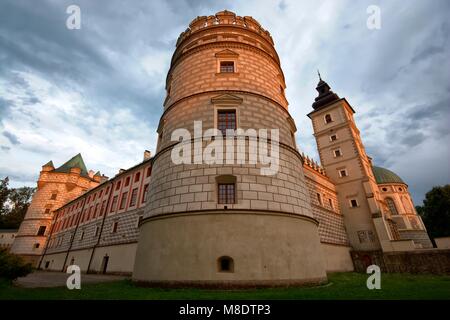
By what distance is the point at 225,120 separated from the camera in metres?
11.4

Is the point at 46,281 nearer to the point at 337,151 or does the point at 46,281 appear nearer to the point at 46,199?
the point at 337,151

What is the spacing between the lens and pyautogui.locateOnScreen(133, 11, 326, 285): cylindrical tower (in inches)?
324

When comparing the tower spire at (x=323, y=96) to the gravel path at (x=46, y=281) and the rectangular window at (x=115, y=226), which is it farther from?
the gravel path at (x=46, y=281)

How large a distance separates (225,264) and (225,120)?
6.59m

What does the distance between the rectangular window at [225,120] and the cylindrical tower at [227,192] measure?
2.0 inches

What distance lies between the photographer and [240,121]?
434 inches

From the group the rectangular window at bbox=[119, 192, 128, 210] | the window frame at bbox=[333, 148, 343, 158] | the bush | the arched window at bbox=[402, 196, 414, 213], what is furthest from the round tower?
the arched window at bbox=[402, 196, 414, 213]

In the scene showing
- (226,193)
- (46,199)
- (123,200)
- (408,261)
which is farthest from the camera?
(46,199)

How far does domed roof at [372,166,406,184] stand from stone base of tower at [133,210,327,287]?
42632mm

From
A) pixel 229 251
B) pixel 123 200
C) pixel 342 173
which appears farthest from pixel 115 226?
pixel 342 173

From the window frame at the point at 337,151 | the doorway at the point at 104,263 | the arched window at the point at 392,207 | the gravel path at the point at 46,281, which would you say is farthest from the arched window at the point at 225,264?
the arched window at the point at 392,207

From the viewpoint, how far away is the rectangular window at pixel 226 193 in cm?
944
